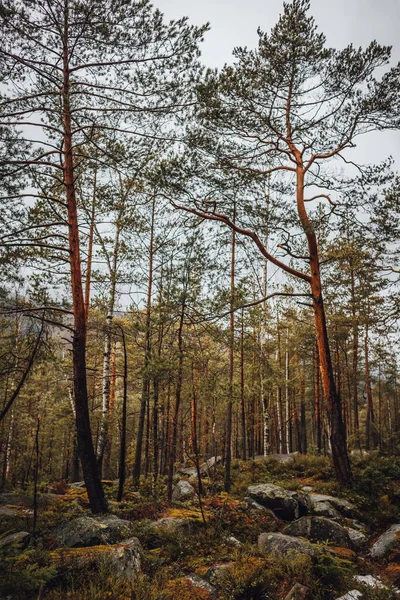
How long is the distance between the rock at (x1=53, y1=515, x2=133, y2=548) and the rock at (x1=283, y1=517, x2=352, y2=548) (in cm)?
335

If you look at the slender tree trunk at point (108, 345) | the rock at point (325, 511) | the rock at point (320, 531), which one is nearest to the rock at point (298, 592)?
the rock at point (320, 531)

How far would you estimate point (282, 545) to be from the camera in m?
5.65

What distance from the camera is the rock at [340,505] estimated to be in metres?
8.00

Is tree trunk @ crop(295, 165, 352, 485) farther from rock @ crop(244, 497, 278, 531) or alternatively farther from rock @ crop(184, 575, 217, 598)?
rock @ crop(184, 575, 217, 598)

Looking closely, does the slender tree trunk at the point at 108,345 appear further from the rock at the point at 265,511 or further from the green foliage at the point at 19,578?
the green foliage at the point at 19,578

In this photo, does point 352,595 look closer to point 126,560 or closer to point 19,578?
point 126,560

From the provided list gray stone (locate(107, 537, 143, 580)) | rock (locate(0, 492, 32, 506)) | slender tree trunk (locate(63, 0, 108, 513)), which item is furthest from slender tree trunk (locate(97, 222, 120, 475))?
gray stone (locate(107, 537, 143, 580))

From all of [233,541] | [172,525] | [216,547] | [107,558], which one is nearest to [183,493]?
[172,525]

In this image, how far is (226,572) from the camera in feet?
15.7

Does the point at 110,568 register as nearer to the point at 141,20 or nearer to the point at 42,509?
the point at 42,509

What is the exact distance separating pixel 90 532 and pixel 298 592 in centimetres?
338

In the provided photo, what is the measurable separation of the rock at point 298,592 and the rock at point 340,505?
4297 mm

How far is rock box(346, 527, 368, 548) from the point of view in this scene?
261 inches

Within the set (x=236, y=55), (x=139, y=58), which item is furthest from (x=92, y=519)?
(x=236, y=55)
